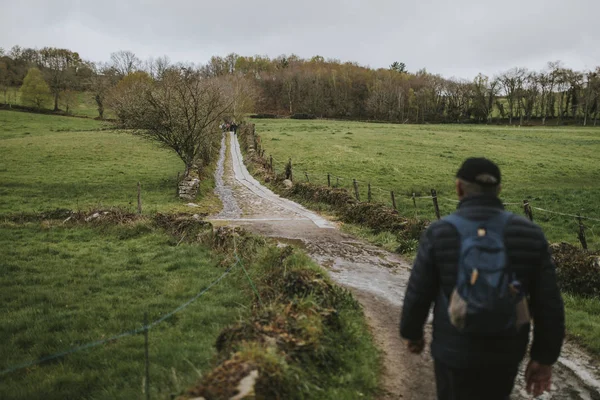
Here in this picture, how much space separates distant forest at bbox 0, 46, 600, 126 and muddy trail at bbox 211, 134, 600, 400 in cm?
6670

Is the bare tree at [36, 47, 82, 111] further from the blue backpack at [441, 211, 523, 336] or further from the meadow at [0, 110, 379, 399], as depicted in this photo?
the blue backpack at [441, 211, 523, 336]

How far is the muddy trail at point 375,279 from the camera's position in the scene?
210 inches

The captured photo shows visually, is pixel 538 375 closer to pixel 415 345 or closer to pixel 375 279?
pixel 415 345

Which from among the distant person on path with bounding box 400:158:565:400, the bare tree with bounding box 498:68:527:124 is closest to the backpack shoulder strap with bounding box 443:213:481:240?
the distant person on path with bounding box 400:158:565:400

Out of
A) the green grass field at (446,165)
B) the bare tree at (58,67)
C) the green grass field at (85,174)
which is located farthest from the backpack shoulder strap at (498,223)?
the bare tree at (58,67)

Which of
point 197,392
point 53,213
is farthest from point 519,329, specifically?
point 53,213

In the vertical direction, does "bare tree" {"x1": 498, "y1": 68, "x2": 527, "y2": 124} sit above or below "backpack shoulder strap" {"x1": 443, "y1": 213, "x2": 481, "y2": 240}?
above

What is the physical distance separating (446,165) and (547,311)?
33460 millimetres

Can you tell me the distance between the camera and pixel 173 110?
23.8m

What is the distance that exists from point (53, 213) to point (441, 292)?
18430mm

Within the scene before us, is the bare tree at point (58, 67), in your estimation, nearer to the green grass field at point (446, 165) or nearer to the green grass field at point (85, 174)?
the green grass field at point (85, 174)

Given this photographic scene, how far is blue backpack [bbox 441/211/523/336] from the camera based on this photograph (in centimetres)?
262

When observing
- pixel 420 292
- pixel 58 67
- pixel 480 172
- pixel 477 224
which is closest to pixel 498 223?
pixel 477 224

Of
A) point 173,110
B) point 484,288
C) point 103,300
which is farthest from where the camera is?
point 173,110
